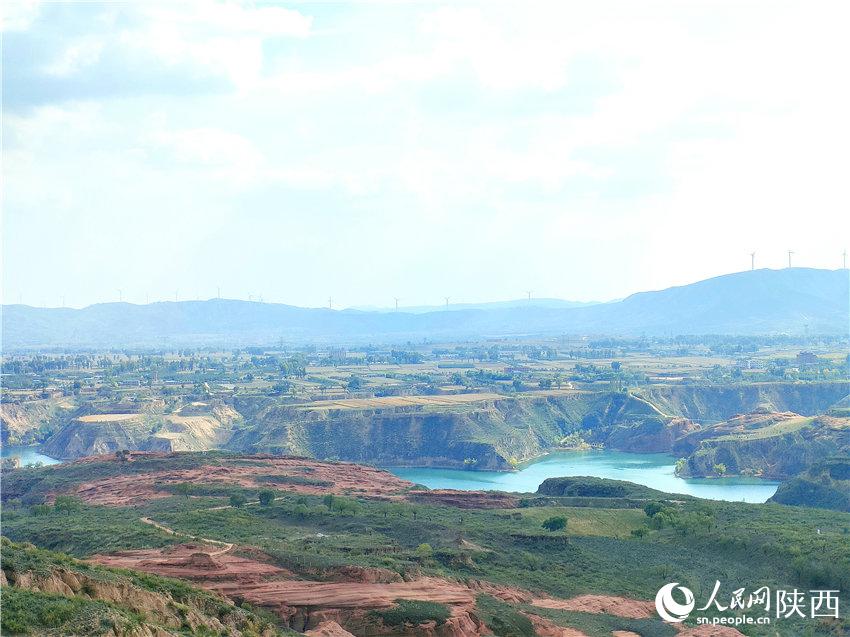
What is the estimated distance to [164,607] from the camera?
113 ft

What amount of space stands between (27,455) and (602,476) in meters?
73.1

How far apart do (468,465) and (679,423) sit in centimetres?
3039

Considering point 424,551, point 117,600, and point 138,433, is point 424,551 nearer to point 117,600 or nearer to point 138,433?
point 117,600

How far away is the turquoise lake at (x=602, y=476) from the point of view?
365 ft

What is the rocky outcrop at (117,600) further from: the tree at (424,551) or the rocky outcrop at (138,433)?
→ the rocky outcrop at (138,433)

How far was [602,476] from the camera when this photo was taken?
118375 mm

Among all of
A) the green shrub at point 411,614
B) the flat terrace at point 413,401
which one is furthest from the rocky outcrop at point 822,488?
the flat terrace at point 413,401

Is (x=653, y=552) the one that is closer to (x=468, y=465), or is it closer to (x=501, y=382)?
(x=468, y=465)

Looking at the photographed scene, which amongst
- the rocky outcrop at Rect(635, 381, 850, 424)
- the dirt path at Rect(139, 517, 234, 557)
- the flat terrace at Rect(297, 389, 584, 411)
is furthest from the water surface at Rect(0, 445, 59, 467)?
the rocky outcrop at Rect(635, 381, 850, 424)

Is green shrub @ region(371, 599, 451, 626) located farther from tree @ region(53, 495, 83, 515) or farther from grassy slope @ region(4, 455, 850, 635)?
tree @ region(53, 495, 83, 515)

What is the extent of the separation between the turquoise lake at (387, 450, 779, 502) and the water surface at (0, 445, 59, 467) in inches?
1639

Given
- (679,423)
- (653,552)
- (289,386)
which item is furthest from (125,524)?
(289,386)

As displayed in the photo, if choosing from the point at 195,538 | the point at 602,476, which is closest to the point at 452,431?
the point at 602,476

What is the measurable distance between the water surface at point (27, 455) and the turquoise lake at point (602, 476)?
41626 millimetres
